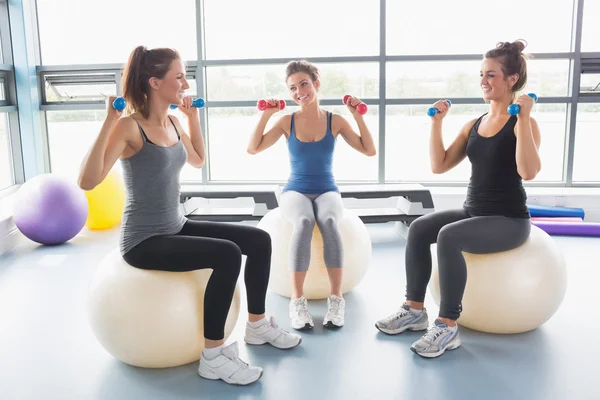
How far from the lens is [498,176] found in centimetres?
233

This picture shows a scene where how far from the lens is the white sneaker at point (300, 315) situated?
8.25ft

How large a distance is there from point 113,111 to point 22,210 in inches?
94.3

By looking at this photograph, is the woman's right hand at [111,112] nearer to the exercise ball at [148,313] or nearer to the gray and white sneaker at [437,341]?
the exercise ball at [148,313]

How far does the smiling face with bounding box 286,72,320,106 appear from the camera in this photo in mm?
2785

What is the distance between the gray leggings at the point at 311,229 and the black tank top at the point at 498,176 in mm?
645

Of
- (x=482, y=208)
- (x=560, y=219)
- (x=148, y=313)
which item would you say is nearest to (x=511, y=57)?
(x=482, y=208)

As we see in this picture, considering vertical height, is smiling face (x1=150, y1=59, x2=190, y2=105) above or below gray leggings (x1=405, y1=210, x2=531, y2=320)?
above

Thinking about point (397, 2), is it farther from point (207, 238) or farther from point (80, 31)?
point (207, 238)

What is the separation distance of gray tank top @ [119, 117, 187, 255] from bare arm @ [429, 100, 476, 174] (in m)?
1.18

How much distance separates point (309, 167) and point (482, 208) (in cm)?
91

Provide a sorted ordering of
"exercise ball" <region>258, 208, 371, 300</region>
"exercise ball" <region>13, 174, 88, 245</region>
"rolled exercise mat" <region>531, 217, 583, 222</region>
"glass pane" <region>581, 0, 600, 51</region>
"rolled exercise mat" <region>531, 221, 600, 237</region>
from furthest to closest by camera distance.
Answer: "glass pane" <region>581, 0, 600, 51</region>
"rolled exercise mat" <region>531, 217, 583, 222</region>
"rolled exercise mat" <region>531, 221, 600, 237</region>
"exercise ball" <region>13, 174, 88, 245</region>
"exercise ball" <region>258, 208, 371, 300</region>

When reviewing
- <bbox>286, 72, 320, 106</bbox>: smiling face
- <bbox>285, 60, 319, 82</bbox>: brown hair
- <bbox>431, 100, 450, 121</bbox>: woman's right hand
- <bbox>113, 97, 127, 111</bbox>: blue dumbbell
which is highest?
<bbox>285, 60, 319, 82</bbox>: brown hair

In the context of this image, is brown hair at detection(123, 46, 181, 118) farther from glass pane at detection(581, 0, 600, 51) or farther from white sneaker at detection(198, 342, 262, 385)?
glass pane at detection(581, 0, 600, 51)

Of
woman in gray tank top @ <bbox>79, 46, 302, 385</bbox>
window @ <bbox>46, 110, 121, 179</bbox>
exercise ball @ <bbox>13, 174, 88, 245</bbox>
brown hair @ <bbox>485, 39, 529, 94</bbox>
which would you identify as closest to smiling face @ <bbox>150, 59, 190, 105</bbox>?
woman in gray tank top @ <bbox>79, 46, 302, 385</bbox>
